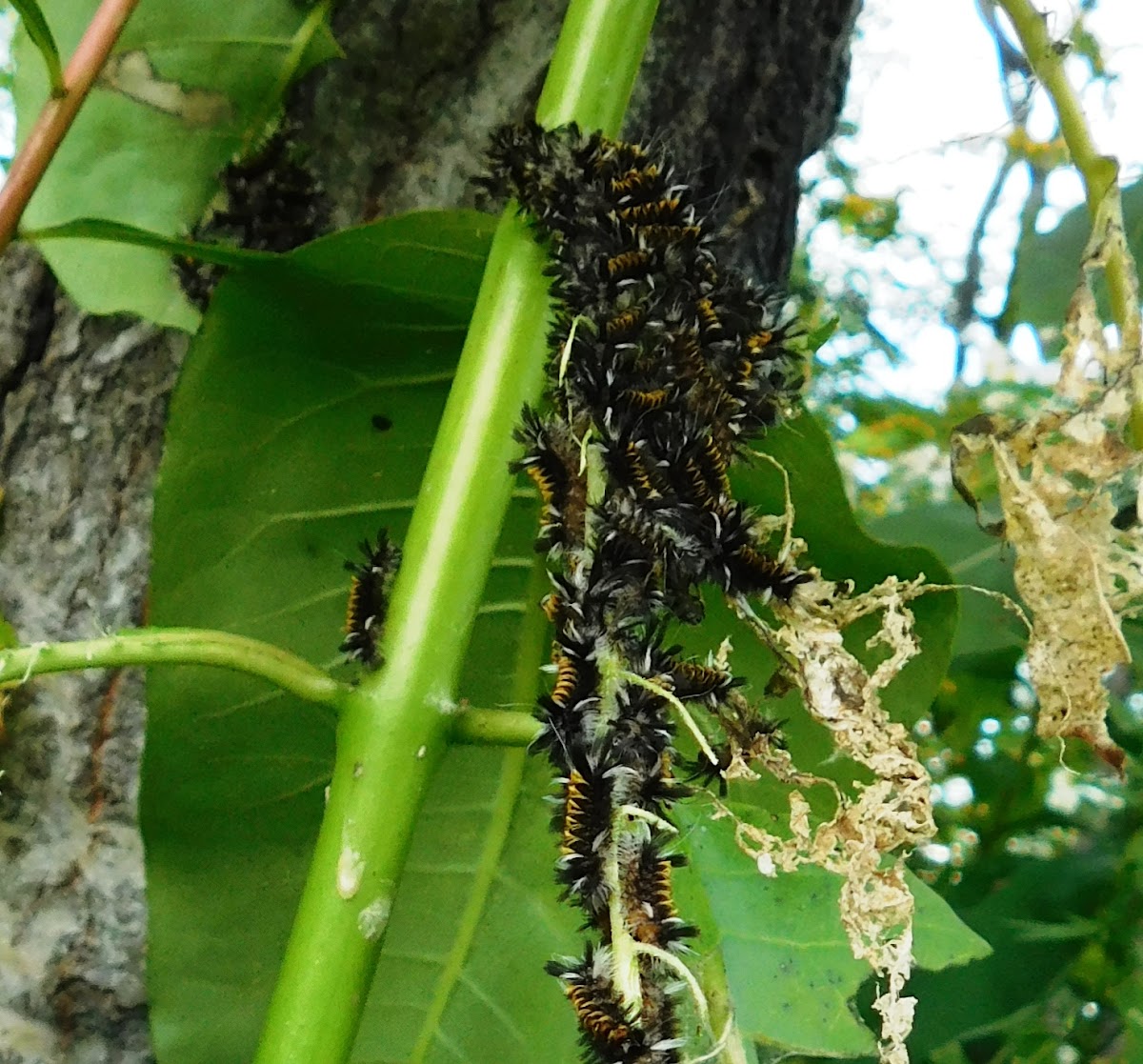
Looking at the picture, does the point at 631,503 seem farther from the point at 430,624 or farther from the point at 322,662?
the point at 322,662

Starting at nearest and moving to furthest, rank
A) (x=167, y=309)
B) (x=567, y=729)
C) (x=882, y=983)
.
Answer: (x=567, y=729)
(x=167, y=309)
(x=882, y=983)

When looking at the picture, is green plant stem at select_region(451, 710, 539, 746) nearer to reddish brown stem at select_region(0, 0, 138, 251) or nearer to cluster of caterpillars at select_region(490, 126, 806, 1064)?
cluster of caterpillars at select_region(490, 126, 806, 1064)

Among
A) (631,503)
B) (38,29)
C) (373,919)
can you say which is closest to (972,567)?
(631,503)

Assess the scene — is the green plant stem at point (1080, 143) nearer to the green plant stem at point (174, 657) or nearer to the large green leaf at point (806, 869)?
the large green leaf at point (806, 869)

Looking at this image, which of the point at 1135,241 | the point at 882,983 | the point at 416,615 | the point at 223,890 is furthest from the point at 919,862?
the point at 416,615

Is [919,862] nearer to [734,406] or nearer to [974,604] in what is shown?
[974,604]

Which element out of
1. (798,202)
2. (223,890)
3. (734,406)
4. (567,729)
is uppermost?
(798,202)

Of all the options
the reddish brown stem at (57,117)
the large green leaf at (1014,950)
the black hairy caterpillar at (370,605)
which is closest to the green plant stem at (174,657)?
the black hairy caterpillar at (370,605)
